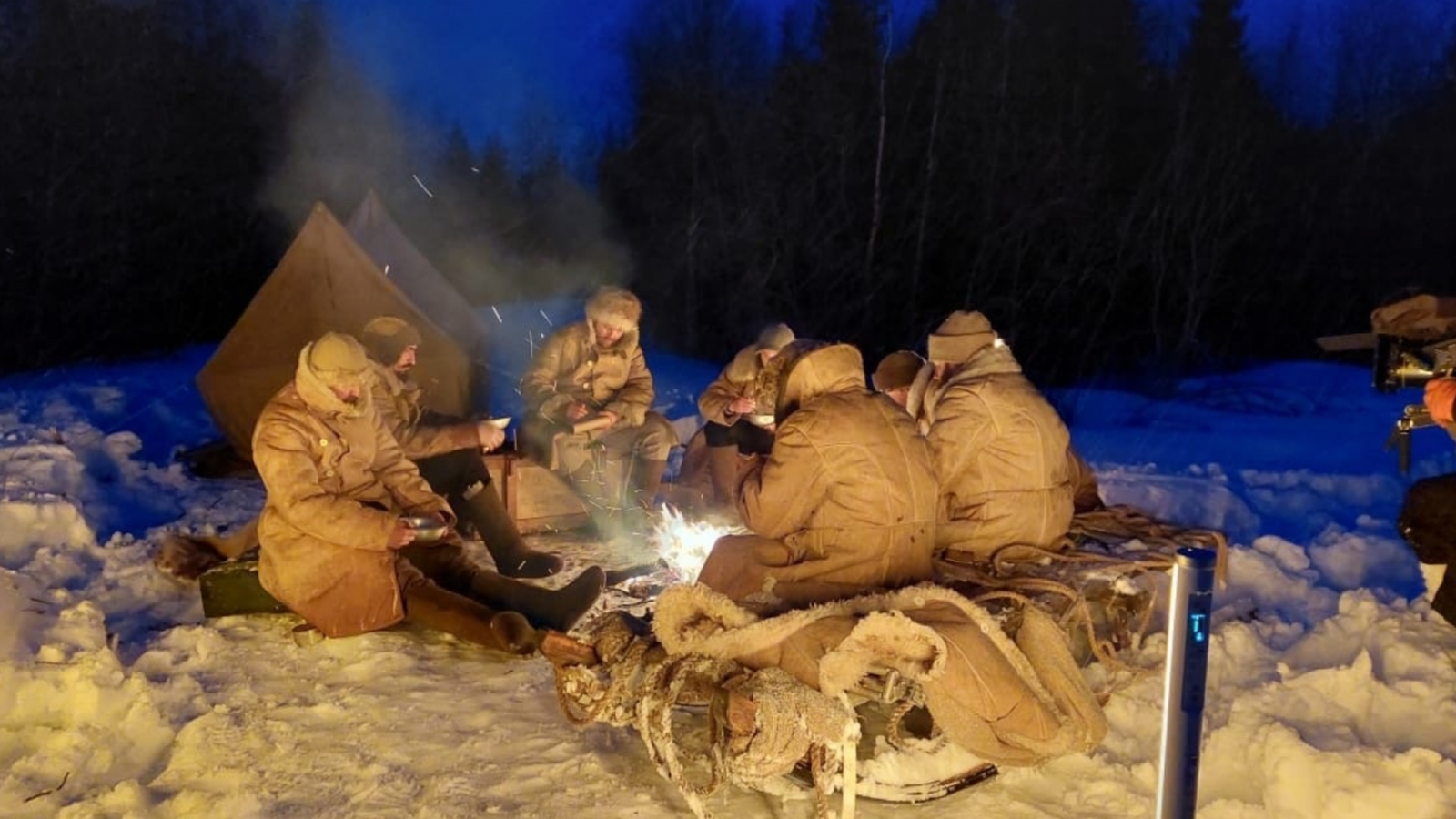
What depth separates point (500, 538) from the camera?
4.73 m

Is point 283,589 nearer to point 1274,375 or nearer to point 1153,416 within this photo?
point 1153,416

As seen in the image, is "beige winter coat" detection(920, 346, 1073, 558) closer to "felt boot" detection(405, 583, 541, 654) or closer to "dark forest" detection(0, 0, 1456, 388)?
"felt boot" detection(405, 583, 541, 654)

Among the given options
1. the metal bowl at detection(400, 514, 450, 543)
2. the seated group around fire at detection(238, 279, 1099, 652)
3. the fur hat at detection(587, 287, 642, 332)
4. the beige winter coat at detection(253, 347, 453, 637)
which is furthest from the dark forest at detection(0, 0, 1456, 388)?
the metal bowl at detection(400, 514, 450, 543)

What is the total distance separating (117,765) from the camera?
3.15 meters

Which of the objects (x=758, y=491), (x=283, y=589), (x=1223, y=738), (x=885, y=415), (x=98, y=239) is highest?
(x=98, y=239)

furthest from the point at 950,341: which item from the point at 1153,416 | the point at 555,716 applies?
the point at 1153,416

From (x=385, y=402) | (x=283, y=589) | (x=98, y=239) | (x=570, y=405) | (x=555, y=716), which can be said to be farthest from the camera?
(x=98, y=239)

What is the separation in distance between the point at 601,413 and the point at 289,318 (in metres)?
2.40

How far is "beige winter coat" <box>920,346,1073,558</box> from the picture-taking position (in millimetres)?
3736

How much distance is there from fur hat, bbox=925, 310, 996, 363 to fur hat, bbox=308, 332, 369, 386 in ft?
6.95

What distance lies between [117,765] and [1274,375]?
12017mm

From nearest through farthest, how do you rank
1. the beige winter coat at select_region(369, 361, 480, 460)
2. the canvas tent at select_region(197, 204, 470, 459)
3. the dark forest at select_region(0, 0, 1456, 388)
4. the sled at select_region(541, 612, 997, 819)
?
the sled at select_region(541, 612, 997, 819) → the beige winter coat at select_region(369, 361, 480, 460) → the canvas tent at select_region(197, 204, 470, 459) → the dark forest at select_region(0, 0, 1456, 388)

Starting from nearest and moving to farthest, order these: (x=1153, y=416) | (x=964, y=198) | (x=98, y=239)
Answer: (x=1153, y=416) < (x=98, y=239) < (x=964, y=198)

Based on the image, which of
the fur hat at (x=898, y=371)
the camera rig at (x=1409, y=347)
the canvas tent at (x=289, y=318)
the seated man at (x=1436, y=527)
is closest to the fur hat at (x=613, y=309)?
the fur hat at (x=898, y=371)
